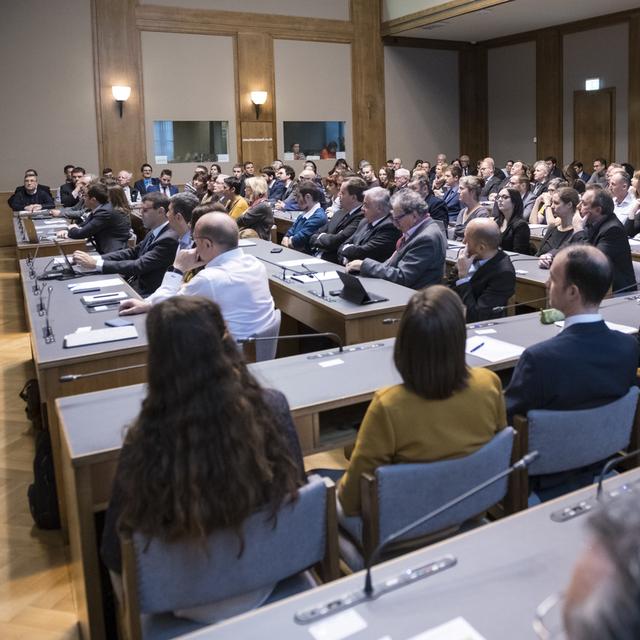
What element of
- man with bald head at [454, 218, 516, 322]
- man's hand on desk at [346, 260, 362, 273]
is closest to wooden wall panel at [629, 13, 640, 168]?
man's hand on desk at [346, 260, 362, 273]

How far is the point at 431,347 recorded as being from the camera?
77.4 inches

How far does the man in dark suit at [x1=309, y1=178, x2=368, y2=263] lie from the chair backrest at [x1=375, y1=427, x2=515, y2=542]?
4.34 metres

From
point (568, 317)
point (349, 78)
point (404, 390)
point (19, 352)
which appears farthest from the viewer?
point (349, 78)

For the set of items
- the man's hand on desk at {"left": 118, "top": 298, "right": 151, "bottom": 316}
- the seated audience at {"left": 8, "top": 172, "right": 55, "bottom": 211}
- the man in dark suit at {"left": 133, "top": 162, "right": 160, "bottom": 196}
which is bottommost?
the man's hand on desk at {"left": 118, "top": 298, "right": 151, "bottom": 316}

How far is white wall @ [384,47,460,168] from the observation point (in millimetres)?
15281

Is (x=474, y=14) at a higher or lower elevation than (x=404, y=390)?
higher

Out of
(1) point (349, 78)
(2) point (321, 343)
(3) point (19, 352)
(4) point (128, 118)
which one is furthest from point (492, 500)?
(1) point (349, 78)

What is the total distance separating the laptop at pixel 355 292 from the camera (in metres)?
4.07

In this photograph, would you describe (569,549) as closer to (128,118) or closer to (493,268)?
(493,268)

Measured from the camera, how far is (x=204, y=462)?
164 centimetres

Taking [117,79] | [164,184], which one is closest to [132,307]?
[164,184]

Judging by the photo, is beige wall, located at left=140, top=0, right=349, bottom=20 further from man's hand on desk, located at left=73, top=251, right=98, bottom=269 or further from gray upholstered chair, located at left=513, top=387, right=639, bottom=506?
gray upholstered chair, located at left=513, top=387, right=639, bottom=506

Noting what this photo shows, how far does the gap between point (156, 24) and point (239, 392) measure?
494 inches

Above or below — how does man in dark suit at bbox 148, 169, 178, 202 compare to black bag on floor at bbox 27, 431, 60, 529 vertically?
above
